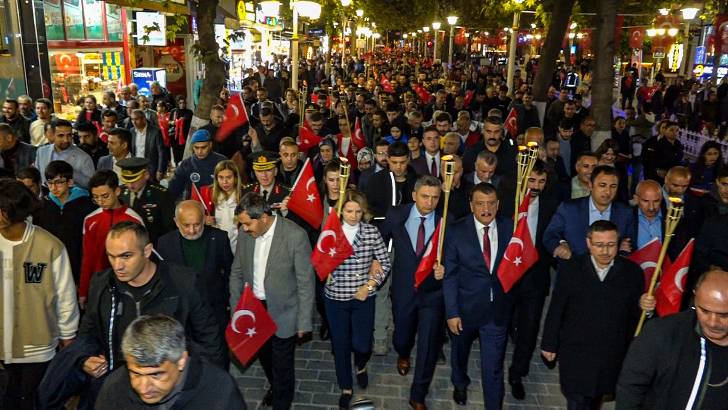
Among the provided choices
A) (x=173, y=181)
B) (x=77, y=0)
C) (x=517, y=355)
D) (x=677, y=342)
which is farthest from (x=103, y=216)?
(x=77, y=0)

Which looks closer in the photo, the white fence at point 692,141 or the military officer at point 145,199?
the military officer at point 145,199

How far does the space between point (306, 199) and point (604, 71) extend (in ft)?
25.5

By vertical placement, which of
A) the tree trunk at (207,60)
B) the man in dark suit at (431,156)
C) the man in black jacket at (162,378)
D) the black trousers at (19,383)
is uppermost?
the tree trunk at (207,60)

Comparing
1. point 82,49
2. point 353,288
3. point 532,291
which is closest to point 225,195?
point 353,288

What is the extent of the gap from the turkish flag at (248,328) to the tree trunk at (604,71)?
8.45 meters

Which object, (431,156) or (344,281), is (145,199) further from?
(431,156)

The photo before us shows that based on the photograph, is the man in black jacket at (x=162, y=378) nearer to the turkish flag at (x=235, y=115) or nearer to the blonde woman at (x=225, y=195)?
the blonde woman at (x=225, y=195)

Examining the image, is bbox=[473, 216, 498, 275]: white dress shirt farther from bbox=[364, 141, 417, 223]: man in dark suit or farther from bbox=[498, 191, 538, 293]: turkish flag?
bbox=[364, 141, 417, 223]: man in dark suit

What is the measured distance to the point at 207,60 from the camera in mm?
10641

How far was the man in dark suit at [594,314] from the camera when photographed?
15.7 ft

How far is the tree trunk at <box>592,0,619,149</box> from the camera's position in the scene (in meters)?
11.6

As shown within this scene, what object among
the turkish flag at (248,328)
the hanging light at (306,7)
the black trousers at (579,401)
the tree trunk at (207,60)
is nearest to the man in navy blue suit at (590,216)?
the black trousers at (579,401)

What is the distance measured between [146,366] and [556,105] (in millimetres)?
14497

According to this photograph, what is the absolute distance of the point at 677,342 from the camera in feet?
11.6
